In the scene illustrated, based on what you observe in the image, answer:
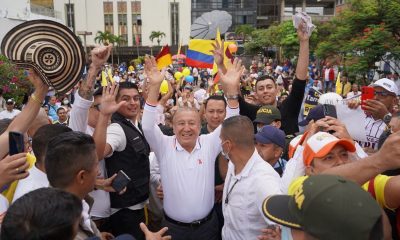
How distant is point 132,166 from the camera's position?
3490mm

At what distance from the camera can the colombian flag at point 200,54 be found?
27.1ft

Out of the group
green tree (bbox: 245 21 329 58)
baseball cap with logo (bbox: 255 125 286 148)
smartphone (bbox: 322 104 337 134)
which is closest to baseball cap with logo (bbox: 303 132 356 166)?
baseball cap with logo (bbox: 255 125 286 148)

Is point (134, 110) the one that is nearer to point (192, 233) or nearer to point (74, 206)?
point (192, 233)

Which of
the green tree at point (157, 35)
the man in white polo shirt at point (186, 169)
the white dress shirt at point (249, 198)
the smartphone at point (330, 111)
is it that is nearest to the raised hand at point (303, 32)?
the smartphone at point (330, 111)

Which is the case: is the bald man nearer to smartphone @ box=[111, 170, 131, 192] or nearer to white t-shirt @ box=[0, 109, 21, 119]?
smartphone @ box=[111, 170, 131, 192]

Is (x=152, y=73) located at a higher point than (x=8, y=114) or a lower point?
higher

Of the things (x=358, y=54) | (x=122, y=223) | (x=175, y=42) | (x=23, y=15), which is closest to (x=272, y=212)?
(x=122, y=223)

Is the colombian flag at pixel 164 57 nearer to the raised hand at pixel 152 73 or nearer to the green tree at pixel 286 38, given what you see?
the raised hand at pixel 152 73

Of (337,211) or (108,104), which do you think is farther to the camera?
(108,104)

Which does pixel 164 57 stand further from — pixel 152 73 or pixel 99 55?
pixel 99 55

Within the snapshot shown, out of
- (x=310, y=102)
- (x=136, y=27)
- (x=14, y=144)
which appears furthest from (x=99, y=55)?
(x=136, y=27)

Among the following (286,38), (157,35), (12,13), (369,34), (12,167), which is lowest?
(12,167)

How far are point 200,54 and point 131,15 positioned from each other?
59.7 meters

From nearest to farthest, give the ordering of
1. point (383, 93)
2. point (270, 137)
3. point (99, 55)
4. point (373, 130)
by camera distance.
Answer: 1. point (270, 137)
2. point (99, 55)
3. point (373, 130)
4. point (383, 93)
